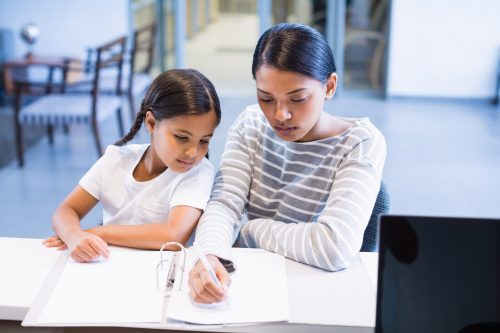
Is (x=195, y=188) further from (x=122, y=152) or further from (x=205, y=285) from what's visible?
(x=205, y=285)

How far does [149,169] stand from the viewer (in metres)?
1.58

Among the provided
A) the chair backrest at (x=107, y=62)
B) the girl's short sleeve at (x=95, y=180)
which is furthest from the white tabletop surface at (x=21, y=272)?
the chair backrest at (x=107, y=62)

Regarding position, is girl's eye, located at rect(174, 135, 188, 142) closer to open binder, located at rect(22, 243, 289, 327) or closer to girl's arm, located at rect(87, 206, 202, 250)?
girl's arm, located at rect(87, 206, 202, 250)

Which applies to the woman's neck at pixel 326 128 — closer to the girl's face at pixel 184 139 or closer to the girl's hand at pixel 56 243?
the girl's face at pixel 184 139

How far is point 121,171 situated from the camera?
1.58 metres

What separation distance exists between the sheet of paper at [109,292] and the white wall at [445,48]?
5030mm

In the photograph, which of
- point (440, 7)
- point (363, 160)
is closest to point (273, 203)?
point (363, 160)

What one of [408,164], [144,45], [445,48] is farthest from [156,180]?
[445,48]

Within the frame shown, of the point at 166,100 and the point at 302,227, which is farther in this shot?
the point at 166,100

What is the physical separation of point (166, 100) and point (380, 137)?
1.56 feet

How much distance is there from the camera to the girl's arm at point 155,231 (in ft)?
4.36

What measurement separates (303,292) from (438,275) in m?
0.33

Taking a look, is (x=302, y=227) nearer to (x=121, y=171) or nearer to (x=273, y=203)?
(x=273, y=203)

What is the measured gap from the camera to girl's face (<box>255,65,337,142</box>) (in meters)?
1.31
